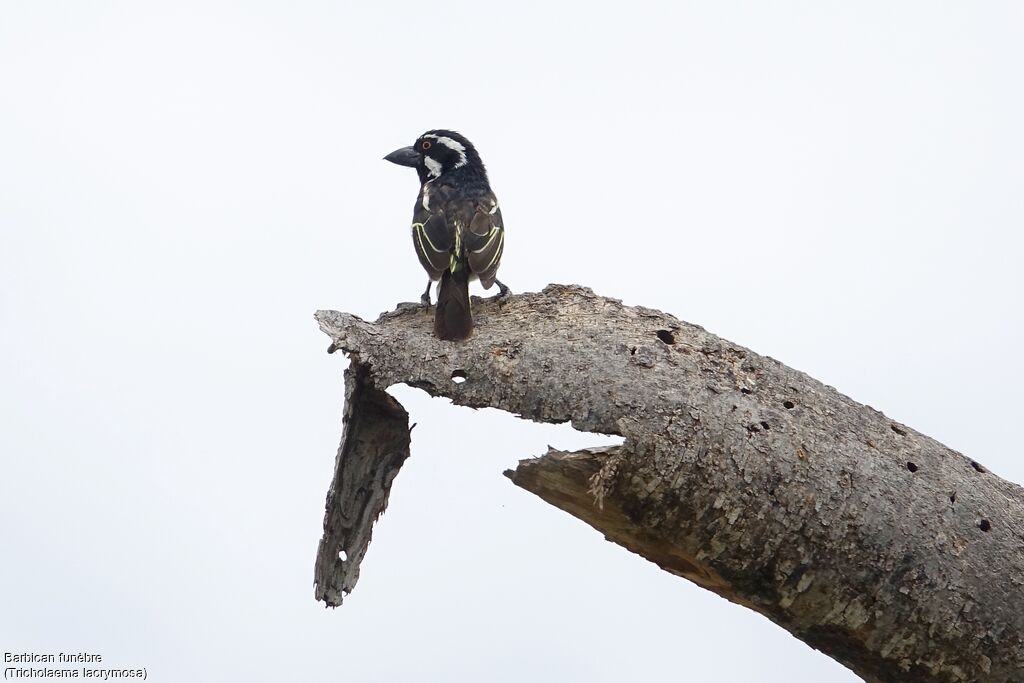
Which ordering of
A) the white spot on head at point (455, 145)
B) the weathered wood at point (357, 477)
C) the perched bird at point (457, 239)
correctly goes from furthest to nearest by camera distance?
the white spot on head at point (455, 145)
the perched bird at point (457, 239)
the weathered wood at point (357, 477)

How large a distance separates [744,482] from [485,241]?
2553 millimetres

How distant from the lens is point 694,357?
581cm

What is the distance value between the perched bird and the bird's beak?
0.49 meters

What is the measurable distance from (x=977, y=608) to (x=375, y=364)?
9.71 ft

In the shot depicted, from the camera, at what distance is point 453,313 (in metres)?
6.09

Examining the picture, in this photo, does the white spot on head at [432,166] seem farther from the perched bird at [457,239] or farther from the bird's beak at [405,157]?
the perched bird at [457,239]

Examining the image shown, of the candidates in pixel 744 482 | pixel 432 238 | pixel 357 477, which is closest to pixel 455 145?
pixel 432 238

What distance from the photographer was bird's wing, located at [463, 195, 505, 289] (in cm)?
705

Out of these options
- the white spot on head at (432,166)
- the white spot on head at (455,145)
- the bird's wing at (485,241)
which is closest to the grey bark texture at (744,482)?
the bird's wing at (485,241)

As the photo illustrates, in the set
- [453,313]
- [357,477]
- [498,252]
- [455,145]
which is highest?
[455,145]

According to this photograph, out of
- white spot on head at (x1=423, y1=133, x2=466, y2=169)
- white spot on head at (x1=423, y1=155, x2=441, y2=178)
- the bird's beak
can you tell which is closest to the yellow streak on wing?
white spot on head at (x1=423, y1=133, x2=466, y2=169)

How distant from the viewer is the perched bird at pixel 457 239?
614 centimetres

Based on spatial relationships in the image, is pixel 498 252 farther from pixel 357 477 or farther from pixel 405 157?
pixel 405 157

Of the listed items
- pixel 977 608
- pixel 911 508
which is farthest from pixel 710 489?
pixel 977 608
